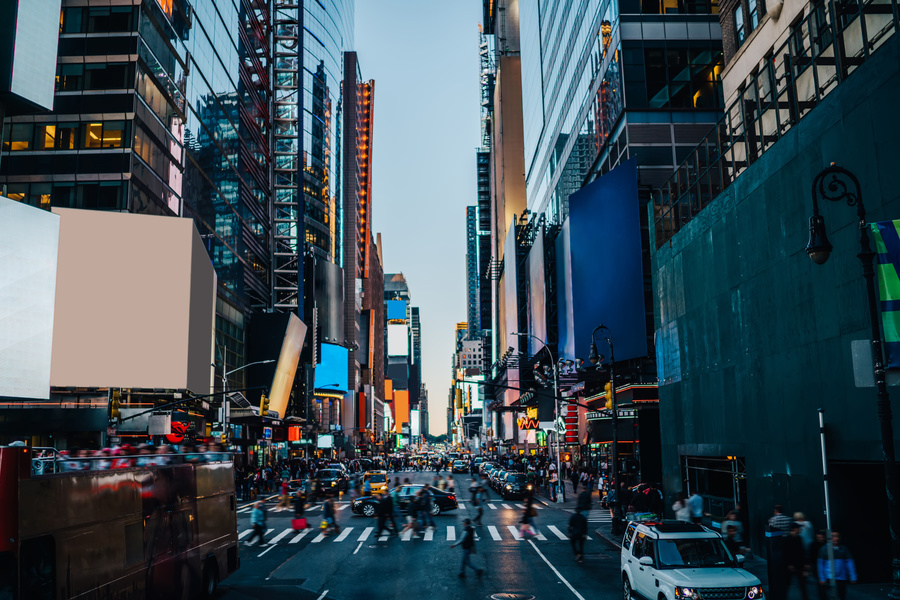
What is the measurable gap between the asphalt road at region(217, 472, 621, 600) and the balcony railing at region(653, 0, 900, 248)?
498 inches

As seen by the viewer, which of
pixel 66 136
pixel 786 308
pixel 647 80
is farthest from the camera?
pixel 647 80

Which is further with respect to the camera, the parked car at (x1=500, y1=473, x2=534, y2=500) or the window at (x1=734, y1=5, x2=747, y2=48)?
the parked car at (x1=500, y1=473, x2=534, y2=500)

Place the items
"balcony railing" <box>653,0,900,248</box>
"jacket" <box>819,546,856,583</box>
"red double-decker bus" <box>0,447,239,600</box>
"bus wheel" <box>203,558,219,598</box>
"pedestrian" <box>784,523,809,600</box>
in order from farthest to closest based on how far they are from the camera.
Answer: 1. "balcony railing" <box>653,0,900,248</box>
2. "bus wheel" <box>203,558,219,598</box>
3. "pedestrian" <box>784,523,809,600</box>
4. "jacket" <box>819,546,856,583</box>
5. "red double-decker bus" <box>0,447,239,600</box>

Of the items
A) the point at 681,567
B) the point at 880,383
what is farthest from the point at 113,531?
the point at 880,383

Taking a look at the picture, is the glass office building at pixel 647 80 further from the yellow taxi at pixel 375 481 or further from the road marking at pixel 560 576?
the road marking at pixel 560 576

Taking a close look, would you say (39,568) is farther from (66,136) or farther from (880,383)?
(66,136)

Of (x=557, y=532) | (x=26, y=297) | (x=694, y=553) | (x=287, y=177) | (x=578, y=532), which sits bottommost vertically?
(x=557, y=532)

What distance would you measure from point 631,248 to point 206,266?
2891cm

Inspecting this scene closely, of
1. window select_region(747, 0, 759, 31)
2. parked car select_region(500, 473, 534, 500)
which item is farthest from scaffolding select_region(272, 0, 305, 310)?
window select_region(747, 0, 759, 31)

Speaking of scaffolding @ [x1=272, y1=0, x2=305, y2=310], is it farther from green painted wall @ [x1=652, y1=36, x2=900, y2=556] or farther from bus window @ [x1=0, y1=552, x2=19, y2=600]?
bus window @ [x1=0, y1=552, x2=19, y2=600]

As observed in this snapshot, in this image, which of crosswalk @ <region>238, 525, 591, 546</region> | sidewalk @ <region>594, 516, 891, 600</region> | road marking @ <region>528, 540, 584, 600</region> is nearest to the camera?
sidewalk @ <region>594, 516, 891, 600</region>

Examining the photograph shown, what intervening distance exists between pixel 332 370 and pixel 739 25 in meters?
105

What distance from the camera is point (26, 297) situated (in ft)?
119

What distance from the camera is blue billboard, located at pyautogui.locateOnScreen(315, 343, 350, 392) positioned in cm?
12612
